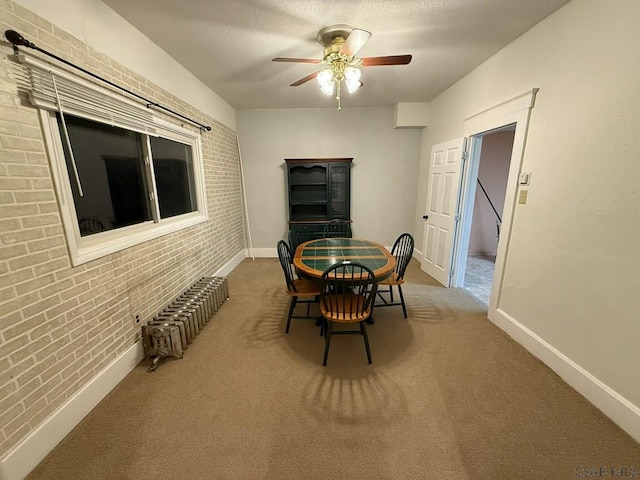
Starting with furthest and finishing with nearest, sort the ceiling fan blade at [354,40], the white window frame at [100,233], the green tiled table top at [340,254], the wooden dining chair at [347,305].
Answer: the green tiled table top at [340,254] → the wooden dining chair at [347,305] → the ceiling fan blade at [354,40] → the white window frame at [100,233]

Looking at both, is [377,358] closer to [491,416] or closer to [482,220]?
[491,416]

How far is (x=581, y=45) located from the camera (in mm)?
1657

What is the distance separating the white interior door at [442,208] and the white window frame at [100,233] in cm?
329

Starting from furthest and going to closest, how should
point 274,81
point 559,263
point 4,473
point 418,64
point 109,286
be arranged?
1. point 274,81
2. point 418,64
3. point 559,263
4. point 109,286
5. point 4,473

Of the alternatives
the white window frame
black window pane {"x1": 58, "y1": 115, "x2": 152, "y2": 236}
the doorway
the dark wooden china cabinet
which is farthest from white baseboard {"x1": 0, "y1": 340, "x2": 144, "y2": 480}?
the doorway

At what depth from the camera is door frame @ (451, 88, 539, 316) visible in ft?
7.06

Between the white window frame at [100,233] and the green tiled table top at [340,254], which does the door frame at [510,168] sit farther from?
the white window frame at [100,233]

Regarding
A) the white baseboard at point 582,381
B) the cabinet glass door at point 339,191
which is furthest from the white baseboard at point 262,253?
the white baseboard at point 582,381

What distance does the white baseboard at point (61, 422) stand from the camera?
121 cm

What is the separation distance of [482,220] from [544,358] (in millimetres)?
3327

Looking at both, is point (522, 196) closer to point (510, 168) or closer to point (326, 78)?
point (510, 168)

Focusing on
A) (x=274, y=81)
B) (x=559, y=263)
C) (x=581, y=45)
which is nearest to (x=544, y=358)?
(x=559, y=263)

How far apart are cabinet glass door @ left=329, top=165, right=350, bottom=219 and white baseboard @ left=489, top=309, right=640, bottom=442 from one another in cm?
290

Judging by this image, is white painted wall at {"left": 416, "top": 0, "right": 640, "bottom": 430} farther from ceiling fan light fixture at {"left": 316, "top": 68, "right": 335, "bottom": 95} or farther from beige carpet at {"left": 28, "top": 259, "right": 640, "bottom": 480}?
ceiling fan light fixture at {"left": 316, "top": 68, "right": 335, "bottom": 95}
